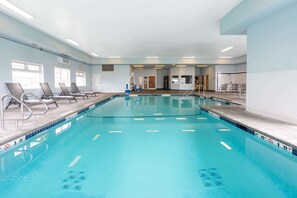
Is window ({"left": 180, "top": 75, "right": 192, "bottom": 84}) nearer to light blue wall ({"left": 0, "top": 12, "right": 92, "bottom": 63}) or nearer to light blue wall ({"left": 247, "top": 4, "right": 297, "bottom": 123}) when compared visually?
light blue wall ({"left": 0, "top": 12, "right": 92, "bottom": 63})

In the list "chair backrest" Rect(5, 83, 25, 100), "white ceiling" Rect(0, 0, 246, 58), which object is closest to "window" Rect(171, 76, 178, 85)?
"white ceiling" Rect(0, 0, 246, 58)

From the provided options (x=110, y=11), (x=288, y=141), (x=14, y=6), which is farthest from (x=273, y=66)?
(x=14, y=6)

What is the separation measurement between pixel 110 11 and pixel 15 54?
4.27 m

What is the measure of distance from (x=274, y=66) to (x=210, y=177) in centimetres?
350

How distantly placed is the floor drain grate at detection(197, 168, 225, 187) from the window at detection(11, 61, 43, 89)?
25.2ft

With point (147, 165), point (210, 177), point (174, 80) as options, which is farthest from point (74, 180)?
point (174, 80)

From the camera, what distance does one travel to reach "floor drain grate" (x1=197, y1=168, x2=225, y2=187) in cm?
246

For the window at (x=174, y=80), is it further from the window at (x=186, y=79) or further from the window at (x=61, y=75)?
the window at (x=61, y=75)

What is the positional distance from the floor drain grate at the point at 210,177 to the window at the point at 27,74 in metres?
7.69

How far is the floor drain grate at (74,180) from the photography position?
2.39 meters

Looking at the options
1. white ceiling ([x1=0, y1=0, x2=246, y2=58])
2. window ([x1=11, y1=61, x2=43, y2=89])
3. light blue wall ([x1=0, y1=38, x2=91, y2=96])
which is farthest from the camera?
window ([x1=11, y1=61, x2=43, y2=89])

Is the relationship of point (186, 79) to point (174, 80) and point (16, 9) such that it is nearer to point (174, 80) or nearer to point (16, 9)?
point (174, 80)

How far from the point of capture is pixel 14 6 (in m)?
5.02

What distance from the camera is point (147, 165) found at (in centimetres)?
302
